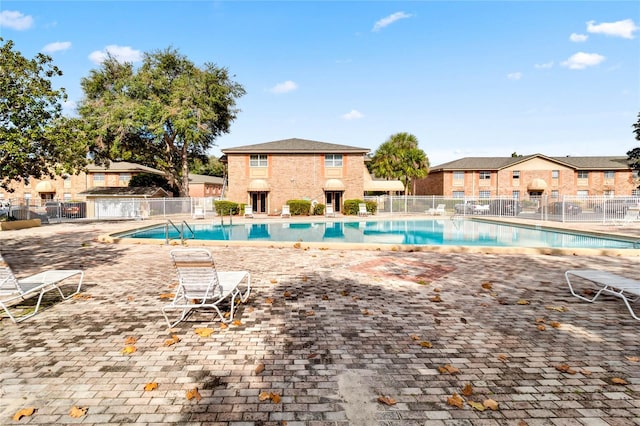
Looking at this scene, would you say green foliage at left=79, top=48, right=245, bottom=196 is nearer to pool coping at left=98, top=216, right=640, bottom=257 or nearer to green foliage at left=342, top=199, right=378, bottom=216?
green foliage at left=342, top=199, right=378, bottom=216

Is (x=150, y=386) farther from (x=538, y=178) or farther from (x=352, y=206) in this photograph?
(x=538, y=178)

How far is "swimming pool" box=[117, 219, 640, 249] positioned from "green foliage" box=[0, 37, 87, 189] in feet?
21.5

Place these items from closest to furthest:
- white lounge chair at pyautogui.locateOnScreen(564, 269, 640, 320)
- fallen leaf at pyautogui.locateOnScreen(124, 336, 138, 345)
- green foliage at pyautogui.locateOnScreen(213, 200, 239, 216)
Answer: fallen leaf at pyautogui.locateOnScreen(124, 336, 138, 345), white lounge chair at pyautogui.locateOnScreen(564, 269, 640, 320), green foliage at pyautogui.locateOnScreen(213, 200, 239, 216)

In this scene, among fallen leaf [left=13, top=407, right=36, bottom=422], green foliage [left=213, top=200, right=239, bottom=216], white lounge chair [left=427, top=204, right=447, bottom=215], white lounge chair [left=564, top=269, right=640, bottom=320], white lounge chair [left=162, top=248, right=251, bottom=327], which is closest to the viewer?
fallen leaf [left=13, top=407, right=36, bottom=422]

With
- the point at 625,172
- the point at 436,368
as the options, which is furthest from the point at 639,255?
the point at 625,172

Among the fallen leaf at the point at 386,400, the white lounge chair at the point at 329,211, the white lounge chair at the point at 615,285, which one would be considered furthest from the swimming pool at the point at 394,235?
the fallen leaf at the point at 386,400

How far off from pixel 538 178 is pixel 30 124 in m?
54.0

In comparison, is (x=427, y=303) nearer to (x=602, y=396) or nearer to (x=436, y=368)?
(x=436, y=368)

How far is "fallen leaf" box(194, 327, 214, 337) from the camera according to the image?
457 centimetres

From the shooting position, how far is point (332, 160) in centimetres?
3381

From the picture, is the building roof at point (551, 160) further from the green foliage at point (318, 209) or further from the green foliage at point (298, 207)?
the green foliage at point (298, 207)

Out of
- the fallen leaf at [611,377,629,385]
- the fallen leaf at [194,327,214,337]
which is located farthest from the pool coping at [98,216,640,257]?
the fallen leaf at [611,377,629,385]

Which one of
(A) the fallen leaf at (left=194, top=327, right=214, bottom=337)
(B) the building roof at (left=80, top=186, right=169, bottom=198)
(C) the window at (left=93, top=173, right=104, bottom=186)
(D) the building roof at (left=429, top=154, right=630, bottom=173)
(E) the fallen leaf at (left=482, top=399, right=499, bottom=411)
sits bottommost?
(E) the fallen leaf at (left=482, top=399, right=499, bottom=411)

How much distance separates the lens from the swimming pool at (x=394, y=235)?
16.4 m
